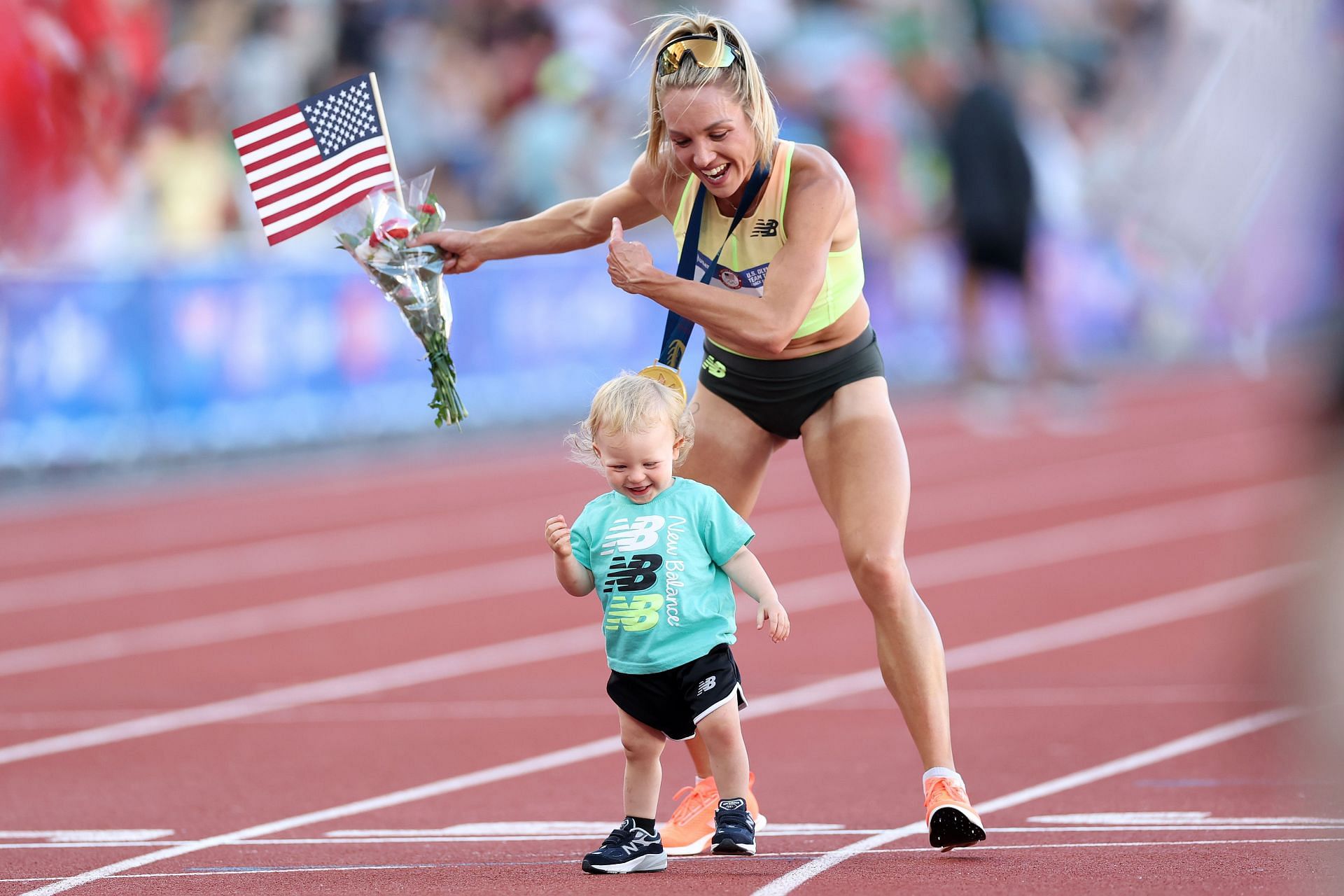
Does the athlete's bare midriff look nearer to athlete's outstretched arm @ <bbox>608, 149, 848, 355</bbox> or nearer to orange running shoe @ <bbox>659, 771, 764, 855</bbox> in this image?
athlete's outstretched arm @ <bbox>608, 149, 848, 355</bbox>

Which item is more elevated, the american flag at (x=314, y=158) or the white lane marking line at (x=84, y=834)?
the american flag at (x=314, y=158)

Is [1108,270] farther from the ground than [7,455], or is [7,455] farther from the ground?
[1108,270]

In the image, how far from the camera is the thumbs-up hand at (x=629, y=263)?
470cm

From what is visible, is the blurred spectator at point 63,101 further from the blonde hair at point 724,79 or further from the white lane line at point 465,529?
the blonde hair at point 724,79

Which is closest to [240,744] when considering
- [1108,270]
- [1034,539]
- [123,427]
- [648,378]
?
[648,378]

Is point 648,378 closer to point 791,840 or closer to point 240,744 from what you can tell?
point 791,840

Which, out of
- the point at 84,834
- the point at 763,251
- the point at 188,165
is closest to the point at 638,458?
the point at 763,251

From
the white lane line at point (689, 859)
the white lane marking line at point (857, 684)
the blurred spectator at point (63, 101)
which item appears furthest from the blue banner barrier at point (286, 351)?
the white lane line at point (689, 859)

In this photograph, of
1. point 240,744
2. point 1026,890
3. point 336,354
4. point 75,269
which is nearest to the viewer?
point 1026,890

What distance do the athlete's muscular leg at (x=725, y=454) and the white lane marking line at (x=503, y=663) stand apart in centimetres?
322

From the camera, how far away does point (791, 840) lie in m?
5.38

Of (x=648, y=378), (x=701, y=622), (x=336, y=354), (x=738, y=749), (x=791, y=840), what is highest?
(x=336, y=354)

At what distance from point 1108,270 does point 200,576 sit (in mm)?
12861

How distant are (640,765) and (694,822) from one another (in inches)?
20.9
